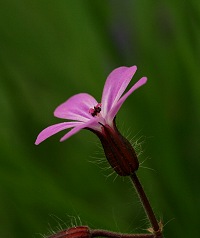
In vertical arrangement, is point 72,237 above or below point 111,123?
below

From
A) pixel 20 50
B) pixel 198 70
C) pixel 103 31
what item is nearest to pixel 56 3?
pixel 103 31

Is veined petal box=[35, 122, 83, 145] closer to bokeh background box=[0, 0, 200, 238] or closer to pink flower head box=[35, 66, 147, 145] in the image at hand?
pink flower head box=[35, 66, 147, 145]

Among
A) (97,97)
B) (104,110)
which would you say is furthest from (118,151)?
(97,97)

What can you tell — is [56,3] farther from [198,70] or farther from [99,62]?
[198,70]

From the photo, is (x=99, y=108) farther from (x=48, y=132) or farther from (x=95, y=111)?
(x=48, y=132)

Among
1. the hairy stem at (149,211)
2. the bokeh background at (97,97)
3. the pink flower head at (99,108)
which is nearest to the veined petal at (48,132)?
the pink flower head at (99,108)

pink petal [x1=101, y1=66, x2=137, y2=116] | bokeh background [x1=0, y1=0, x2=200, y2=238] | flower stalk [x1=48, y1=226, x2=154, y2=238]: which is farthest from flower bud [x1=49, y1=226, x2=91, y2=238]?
bokeh background [x1=0, y1=0, x2=200, y2=238]
